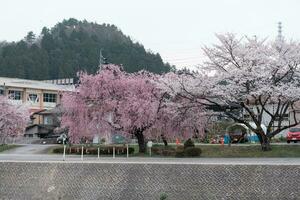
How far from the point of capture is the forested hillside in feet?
305

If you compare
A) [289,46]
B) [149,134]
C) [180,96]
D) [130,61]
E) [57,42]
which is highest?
[57,42]

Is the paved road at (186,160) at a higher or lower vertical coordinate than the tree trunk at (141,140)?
lower

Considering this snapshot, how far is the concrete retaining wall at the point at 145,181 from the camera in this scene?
17.8 meters

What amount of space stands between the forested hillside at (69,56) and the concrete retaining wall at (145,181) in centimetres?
6830

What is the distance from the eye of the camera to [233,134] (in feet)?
150

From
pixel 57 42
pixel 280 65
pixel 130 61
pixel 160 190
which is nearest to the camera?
pixel 160 190

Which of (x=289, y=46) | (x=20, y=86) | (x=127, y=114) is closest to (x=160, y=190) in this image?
(x=127, y=114)

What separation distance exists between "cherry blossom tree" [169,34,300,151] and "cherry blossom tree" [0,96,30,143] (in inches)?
842

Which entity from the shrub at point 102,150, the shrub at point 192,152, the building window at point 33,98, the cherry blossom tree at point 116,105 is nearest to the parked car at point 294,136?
the cherry blossom tree at point 116,105

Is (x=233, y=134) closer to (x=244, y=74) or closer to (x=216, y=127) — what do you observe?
(x=216, y=127)

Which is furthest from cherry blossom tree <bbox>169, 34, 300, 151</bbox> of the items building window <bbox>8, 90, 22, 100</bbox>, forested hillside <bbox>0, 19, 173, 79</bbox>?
forested hillside <bbox>0, 19, 173, 79</bbox>

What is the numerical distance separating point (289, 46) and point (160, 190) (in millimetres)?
19325

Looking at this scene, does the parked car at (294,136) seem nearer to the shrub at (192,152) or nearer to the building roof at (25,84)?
the shrub at (192,152)

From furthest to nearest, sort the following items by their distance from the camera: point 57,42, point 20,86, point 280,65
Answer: point 57,42
point 20,86
point 280,65
